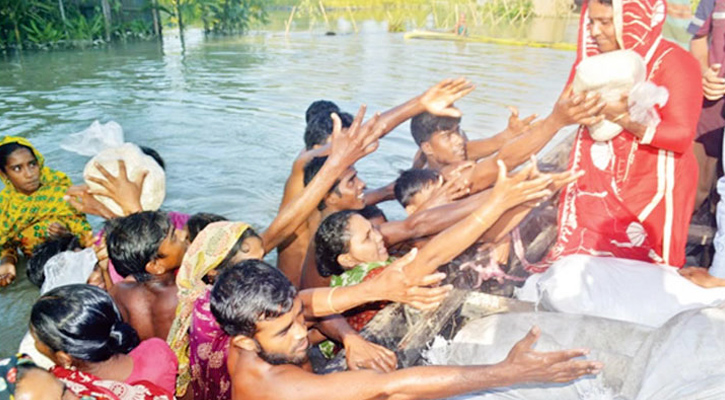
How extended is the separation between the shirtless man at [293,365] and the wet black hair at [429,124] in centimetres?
201

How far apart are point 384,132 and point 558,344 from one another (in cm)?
139

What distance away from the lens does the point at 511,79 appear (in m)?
13.4

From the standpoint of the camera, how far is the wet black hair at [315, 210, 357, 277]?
256cm

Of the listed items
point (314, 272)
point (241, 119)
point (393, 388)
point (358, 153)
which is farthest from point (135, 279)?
point (241, 119)

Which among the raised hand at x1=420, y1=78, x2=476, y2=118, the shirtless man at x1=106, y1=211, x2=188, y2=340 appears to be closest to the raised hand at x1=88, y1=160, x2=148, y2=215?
the shirtless man at x1=106, y1=211, x2=188, y2=340

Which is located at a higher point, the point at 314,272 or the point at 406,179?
the point at 406,179

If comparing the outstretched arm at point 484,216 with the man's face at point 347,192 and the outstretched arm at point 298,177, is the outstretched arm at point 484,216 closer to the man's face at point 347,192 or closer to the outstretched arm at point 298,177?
the man's face at point 347,192

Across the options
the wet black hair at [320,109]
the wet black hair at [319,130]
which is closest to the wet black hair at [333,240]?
the wet black hair at [319,130]

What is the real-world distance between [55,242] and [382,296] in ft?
9.94

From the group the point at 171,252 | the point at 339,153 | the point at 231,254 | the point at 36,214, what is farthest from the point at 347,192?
the point at 36,214

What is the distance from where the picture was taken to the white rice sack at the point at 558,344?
1.98 meters

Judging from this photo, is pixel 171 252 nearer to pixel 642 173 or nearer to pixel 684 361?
pixel 684 361

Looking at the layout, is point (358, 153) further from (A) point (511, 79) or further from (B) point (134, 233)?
(A) point (511, 79)

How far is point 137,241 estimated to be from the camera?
8.13 ft
